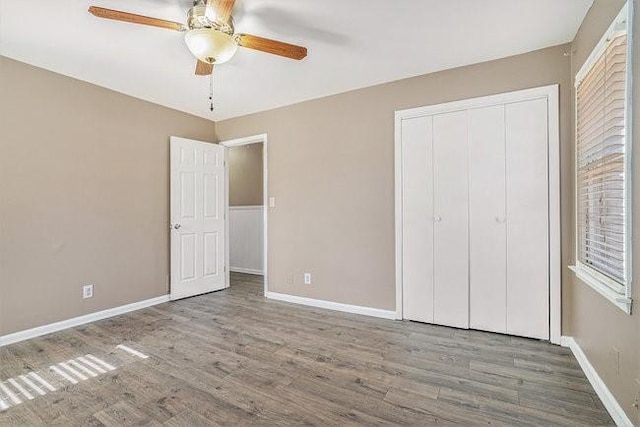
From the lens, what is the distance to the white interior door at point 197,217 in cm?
388

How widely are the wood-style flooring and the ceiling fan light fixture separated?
Answer: 2.09 m

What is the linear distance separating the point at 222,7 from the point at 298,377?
2.32 metres

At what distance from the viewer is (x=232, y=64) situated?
2.78 meters

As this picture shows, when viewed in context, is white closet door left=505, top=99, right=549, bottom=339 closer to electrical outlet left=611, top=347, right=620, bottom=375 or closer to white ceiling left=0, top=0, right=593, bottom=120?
white ceiling left=0, top=0, right=593, bottom=120

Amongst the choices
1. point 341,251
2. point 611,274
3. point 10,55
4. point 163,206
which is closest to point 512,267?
point 611,274

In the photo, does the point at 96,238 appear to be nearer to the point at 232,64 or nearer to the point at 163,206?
the point at 163,206

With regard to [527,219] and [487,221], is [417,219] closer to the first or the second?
[487,221]

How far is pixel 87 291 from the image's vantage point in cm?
312

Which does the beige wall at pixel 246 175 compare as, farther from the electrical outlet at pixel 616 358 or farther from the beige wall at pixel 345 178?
the electrical outlet at pixel 616 358

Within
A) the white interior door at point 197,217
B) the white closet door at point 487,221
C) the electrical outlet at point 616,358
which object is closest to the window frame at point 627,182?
the electrical outlet at point 616,358

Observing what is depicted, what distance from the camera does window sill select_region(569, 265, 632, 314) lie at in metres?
1.44

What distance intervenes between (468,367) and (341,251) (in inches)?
65.0

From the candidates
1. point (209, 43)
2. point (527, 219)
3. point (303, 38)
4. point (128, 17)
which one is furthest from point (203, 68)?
point (527, 219)

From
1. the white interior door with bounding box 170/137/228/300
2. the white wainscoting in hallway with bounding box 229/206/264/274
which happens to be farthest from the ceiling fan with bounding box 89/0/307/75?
the white wainscoting in hallway with bounding box 229/206/264/274
